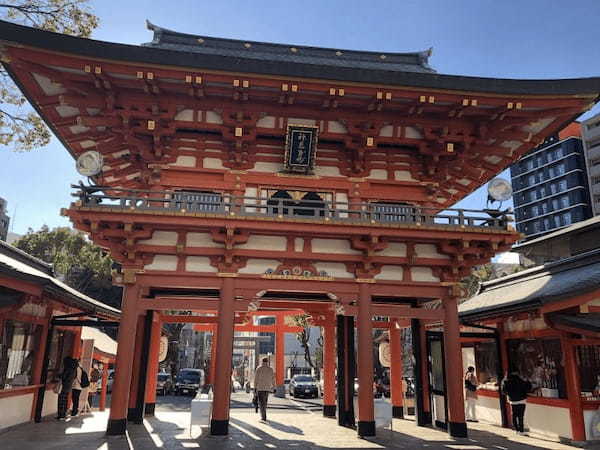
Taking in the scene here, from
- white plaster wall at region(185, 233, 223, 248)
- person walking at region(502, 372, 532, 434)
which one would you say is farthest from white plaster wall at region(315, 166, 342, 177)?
person walking at region(502, 372, 532, 434)

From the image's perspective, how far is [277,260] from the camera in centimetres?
1237

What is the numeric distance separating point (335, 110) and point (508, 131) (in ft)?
18.1

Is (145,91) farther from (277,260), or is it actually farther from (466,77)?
(466,77)

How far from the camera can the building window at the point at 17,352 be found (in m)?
12.3

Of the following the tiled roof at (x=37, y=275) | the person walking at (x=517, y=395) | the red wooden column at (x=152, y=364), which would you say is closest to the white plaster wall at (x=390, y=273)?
the person walking at (x=517, y=395)

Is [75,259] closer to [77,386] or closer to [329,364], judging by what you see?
[77,386]

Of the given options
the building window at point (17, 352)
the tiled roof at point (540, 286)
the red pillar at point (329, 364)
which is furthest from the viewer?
the red pillar at point (329, 364)

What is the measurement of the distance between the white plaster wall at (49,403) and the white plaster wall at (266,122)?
11.9 metres

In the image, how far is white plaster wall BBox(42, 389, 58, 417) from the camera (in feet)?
50.4

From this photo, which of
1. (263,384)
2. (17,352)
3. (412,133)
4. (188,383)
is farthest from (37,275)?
(188,383)

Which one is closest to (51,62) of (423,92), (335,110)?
(335,110)

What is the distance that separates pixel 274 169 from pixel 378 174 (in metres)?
3.27

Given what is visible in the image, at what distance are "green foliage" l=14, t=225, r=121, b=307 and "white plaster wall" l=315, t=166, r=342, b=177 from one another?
34.4m

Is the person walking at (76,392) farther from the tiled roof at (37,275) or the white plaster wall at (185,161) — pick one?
the white plaster wall at (185,161)
